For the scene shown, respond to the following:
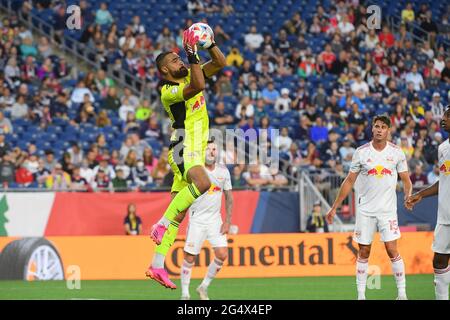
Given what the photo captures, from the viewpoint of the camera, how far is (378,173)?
13.8 metres

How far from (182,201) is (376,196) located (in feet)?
12.2

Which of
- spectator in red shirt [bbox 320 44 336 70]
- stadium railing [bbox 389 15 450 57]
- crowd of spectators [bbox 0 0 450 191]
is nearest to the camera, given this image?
crowd of spectators [bbox 0 0 450 191]

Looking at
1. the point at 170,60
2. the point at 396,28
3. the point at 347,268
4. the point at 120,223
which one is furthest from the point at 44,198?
the point at 396,28

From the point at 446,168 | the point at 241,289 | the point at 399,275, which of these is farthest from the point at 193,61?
the point at 241,289

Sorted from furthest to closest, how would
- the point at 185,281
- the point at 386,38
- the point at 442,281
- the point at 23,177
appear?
the point at 386,38 → the point at 23,177 → the point at 185,281 → the point at 442,281

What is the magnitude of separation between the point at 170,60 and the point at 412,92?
18188 millimetres

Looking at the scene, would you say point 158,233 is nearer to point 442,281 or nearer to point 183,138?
point 183,138

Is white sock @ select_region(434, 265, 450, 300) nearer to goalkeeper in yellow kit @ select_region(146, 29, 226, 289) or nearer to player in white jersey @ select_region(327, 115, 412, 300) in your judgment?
player in white jersey @ select_region(327, 115, 412, 300)

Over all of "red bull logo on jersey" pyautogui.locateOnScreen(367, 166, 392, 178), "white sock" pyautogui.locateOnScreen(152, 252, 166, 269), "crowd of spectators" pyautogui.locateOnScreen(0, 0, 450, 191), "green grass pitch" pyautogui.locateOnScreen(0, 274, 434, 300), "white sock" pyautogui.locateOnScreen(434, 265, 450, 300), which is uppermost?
"crowd of spectators" pyautogui.locateOnScreen(0, 0, 450, 191)

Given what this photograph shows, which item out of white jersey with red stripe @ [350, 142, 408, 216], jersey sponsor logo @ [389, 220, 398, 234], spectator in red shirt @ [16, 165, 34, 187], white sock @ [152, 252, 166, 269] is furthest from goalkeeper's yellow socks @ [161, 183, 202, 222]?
spectator in red shirt @ [16, 165, 34, 187]

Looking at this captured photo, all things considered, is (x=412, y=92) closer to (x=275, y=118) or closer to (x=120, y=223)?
(x=275, y=118)

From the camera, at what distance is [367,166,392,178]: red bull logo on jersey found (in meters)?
13.8

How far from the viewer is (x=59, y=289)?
1706cm

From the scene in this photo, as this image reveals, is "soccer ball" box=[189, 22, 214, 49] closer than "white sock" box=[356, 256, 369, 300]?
Yes
